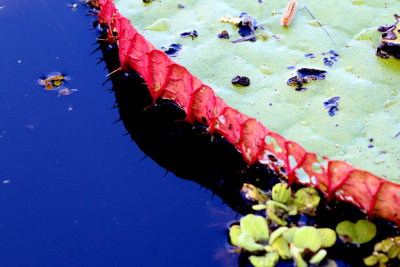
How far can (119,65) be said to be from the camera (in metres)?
2.92

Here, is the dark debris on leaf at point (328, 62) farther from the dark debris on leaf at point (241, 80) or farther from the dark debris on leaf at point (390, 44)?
the dark debris on leaf at point (241, 80)

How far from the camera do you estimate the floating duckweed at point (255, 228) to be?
7.02ft

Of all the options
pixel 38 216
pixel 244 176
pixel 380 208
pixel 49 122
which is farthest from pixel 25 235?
pixel 380 208

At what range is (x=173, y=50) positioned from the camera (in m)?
2.76


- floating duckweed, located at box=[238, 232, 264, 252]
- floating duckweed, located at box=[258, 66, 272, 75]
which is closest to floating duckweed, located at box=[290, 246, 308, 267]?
floating duckweed, located at box=[238, 232, 264, 252]

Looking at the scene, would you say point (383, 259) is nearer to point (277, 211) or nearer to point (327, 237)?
point (327, 237)

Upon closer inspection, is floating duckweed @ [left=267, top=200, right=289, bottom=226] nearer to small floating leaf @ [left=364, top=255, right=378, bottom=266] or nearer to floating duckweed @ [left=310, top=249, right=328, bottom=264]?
floating duckweed @ [left=310, top=249, right=328, bottom=264]

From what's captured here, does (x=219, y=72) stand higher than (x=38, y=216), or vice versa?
(x=219, y=72)

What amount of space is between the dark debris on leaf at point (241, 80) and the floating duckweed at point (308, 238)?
869 millimetres

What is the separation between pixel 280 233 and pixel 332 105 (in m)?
0.79

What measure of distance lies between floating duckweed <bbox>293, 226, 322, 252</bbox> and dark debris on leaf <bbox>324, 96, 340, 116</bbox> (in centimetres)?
68

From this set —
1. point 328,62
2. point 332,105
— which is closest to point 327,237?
point 332,105

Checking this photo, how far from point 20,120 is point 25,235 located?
0.70 m

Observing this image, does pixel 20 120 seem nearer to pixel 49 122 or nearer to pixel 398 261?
pixel 49 122
